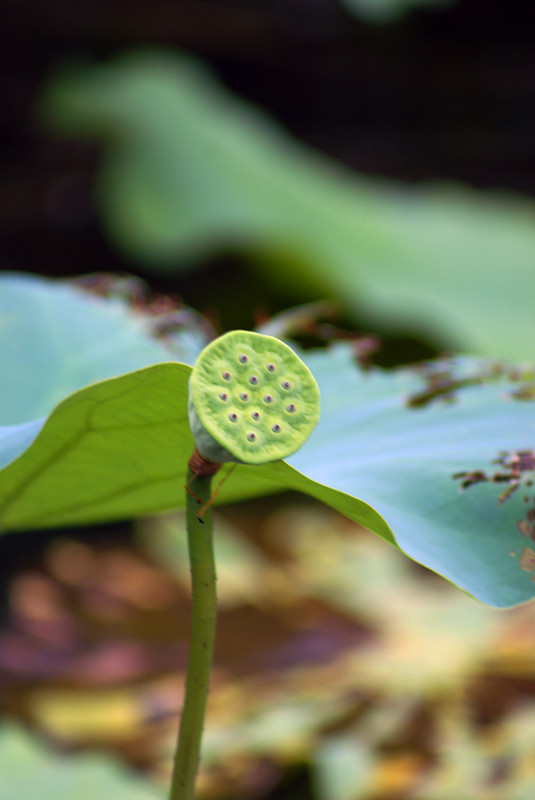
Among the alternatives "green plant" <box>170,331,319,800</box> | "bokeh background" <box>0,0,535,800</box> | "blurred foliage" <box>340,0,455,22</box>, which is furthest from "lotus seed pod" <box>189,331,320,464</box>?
"blurred foliage" <box>340,0,455,22</box>

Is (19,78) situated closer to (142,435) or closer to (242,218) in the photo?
(242,218)

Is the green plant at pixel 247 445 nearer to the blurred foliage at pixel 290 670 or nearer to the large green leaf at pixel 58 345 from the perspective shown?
the large green leaf at pixel 58 345

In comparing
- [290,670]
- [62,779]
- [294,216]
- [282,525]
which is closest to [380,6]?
[294,216]

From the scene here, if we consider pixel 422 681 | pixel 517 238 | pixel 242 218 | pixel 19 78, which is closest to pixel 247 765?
pixel 422 681

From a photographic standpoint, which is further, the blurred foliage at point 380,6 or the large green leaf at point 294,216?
the large green leaf at point 294,216

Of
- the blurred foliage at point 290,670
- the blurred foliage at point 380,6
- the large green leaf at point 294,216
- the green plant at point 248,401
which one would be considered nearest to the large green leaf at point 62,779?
the blurred foliage at point 290,670

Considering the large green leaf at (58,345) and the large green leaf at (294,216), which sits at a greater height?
the large green leaf at (294,216)

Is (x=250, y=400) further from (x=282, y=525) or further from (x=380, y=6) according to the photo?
(x=380, y=6)
